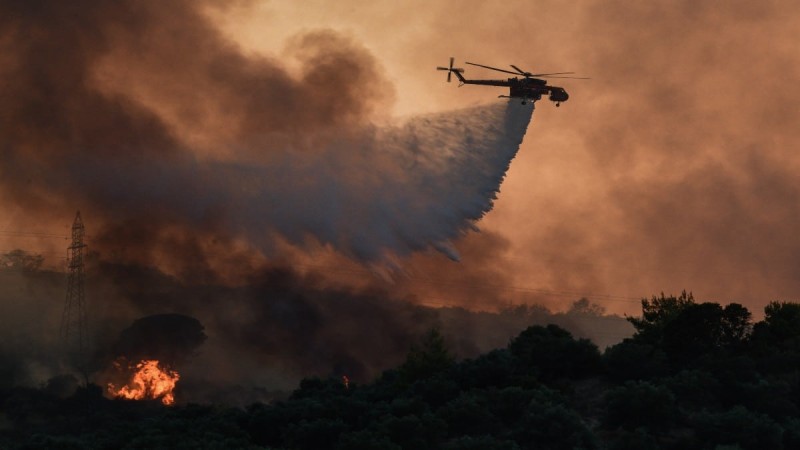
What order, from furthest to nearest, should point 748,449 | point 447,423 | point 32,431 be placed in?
point 32,431, point 447,423, point 748,449

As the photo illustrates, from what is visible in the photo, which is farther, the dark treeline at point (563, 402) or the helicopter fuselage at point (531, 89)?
the helicopter fuselage at point (531, 89)

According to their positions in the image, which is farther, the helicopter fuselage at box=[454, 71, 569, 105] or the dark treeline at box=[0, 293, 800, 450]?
the helicopter fuselage at box=[454, 71, 569, 105]

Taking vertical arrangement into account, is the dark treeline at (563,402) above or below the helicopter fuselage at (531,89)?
below

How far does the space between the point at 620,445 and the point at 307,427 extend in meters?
22.3

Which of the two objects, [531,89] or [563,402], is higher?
[531,89]

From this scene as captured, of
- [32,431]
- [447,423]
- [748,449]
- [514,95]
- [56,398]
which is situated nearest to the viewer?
[748,449]

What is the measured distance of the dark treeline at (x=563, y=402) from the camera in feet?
262

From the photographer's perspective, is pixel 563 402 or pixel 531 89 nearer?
pixel 563 402

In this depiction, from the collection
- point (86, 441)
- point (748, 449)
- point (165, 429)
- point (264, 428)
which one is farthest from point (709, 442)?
point (86, 441)

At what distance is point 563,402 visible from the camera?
8875 centimetres

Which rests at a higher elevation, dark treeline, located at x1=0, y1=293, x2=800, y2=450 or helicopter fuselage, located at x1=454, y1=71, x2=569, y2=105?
helicopter fuselage, located at x1=454, y1=71, x2=569, y2=105

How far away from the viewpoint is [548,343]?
102000mm

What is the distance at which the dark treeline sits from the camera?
262ft

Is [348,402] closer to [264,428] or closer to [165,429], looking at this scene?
[264,428]
